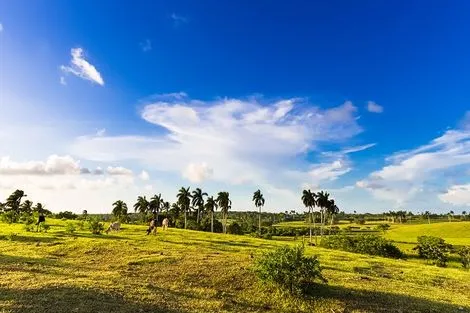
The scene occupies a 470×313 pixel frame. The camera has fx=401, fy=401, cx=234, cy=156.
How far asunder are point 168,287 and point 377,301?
10562 mm

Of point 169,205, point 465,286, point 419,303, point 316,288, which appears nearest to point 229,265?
point 316,288

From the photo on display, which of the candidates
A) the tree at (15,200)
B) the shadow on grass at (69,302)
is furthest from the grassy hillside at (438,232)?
the shadow on grass at (69,302)

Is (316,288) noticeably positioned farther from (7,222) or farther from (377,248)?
(377,248)

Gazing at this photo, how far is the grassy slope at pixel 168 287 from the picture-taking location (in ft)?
54.6

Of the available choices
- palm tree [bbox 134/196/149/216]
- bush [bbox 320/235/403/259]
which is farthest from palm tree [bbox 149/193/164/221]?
bush [bbox 320/235/403/259]

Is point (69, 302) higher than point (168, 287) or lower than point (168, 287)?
lower

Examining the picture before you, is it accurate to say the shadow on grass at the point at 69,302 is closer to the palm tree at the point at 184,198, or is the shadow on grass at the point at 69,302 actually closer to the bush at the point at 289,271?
the bush at the point at 289,271

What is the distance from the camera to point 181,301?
17.6 meters

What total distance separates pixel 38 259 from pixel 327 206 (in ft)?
380

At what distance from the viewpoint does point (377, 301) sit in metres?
20.3

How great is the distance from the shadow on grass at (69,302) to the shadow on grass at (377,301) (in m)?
8.43

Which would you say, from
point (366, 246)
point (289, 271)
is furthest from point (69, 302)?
point (366, 246)

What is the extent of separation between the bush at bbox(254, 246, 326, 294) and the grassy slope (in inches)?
26.0

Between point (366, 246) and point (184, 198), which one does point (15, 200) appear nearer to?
point (184, 198)
